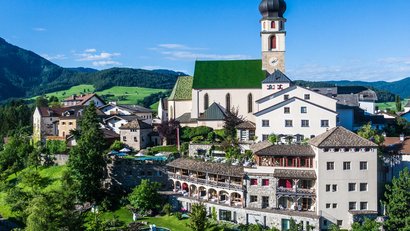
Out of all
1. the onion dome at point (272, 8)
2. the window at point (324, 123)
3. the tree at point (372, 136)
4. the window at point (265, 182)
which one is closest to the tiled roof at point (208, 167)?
the window at point (265, 182)

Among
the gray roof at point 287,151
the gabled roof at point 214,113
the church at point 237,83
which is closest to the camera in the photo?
the gray roof at point 287,151

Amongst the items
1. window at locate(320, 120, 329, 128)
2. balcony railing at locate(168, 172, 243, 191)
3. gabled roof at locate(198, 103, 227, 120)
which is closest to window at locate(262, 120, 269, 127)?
window at locate(320, 120, 329, 128)

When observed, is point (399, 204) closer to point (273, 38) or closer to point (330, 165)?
point (330, 165)

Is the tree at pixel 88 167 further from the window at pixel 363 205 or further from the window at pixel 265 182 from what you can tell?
the window at pixel 363 205

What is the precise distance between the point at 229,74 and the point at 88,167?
3546cm

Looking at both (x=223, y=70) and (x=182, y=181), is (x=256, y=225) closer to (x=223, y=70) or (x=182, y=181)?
(x=182, y=181)

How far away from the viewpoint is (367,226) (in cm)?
4781

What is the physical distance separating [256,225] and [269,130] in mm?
18524

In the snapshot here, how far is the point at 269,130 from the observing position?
67.6 meters

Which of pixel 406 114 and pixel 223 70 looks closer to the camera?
pixel 223 70

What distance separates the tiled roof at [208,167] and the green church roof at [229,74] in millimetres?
24778

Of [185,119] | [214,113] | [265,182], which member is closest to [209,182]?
[265,182]

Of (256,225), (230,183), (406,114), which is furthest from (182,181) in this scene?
(406,114)

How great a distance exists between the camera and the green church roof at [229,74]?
283 ft
